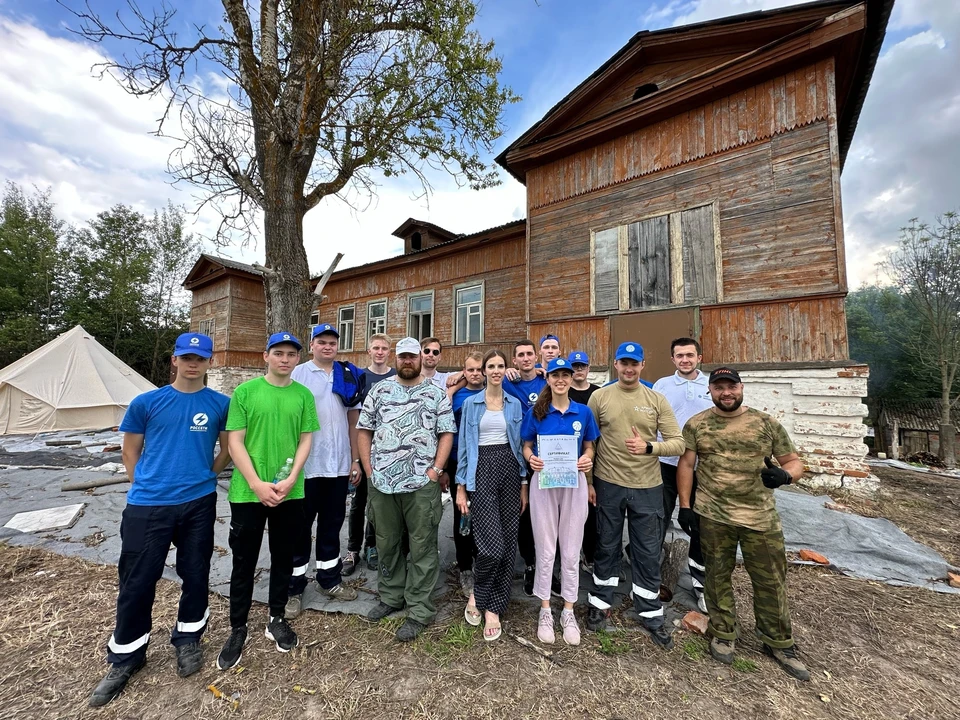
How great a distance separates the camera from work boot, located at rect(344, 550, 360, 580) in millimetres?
3523

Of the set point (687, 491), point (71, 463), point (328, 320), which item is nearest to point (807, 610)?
point (687, 491)

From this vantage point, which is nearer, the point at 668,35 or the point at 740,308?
the point at 740,308

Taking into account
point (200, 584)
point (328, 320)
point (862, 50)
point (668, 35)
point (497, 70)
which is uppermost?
point (668, 35)

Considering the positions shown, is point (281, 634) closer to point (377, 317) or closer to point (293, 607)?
point (293, 607)

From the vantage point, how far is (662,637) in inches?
105

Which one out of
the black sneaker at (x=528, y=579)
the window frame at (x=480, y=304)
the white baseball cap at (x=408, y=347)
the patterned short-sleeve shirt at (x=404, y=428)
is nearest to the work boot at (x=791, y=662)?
the black sneaker at (x=528, y=579)

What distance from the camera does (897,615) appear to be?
3064 mm

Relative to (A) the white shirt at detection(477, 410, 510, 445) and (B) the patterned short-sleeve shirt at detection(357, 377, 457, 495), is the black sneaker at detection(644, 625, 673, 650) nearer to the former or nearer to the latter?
(A) the white shirt at detection(477, 410, 510, 445)

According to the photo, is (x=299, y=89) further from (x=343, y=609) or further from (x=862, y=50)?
(x=862, y=50)

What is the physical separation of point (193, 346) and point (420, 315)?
37.8 feet

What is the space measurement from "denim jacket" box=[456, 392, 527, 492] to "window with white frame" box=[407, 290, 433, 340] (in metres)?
10.6

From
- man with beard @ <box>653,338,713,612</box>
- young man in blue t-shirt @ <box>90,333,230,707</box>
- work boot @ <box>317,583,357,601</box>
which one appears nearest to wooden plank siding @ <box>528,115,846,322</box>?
man with beard @ <box>653,338,713,612</box>

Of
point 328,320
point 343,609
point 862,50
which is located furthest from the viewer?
point 328,320

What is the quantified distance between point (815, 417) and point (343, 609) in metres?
7.27
